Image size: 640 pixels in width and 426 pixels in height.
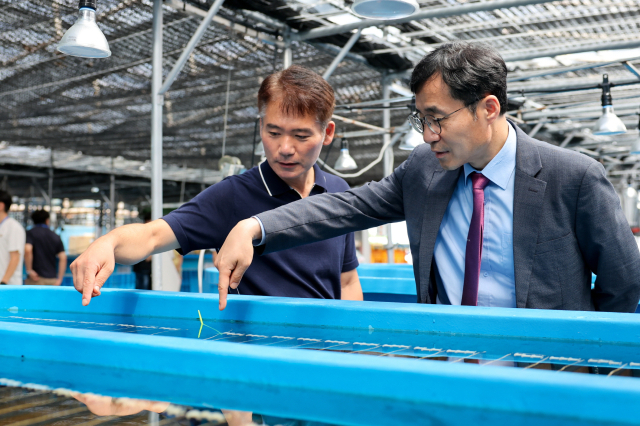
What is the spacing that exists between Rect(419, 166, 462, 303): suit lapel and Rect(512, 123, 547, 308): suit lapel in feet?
0.54

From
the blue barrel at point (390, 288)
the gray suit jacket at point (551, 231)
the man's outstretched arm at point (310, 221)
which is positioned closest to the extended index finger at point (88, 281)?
the man's outstretched arm at point (310, 221)

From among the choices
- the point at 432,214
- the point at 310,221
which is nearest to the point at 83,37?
the point at 310,221

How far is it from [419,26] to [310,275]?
4.20 meters

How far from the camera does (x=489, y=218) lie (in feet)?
4.53

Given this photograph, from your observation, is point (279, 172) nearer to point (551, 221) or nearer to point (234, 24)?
point (551, 221)

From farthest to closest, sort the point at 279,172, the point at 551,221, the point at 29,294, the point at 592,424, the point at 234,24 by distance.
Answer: the point at 234,24 → the point at 29,294 → the point at 279,172 → the point at 551,221 → the point at 592,424

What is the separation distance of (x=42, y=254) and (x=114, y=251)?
5116 millimetres

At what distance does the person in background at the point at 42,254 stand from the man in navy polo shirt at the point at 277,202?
4.79m

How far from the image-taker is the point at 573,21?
5176 millimetres

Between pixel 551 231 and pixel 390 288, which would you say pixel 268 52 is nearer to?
pixel 390 288

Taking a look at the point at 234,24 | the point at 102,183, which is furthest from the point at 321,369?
the point at 102,183

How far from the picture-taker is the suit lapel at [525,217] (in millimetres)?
1305

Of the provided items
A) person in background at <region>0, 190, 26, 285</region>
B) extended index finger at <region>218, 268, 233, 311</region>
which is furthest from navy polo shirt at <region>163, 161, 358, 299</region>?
person in background at <region>0, 190, 26, 285</region>

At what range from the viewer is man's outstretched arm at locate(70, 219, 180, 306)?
1.25 m
